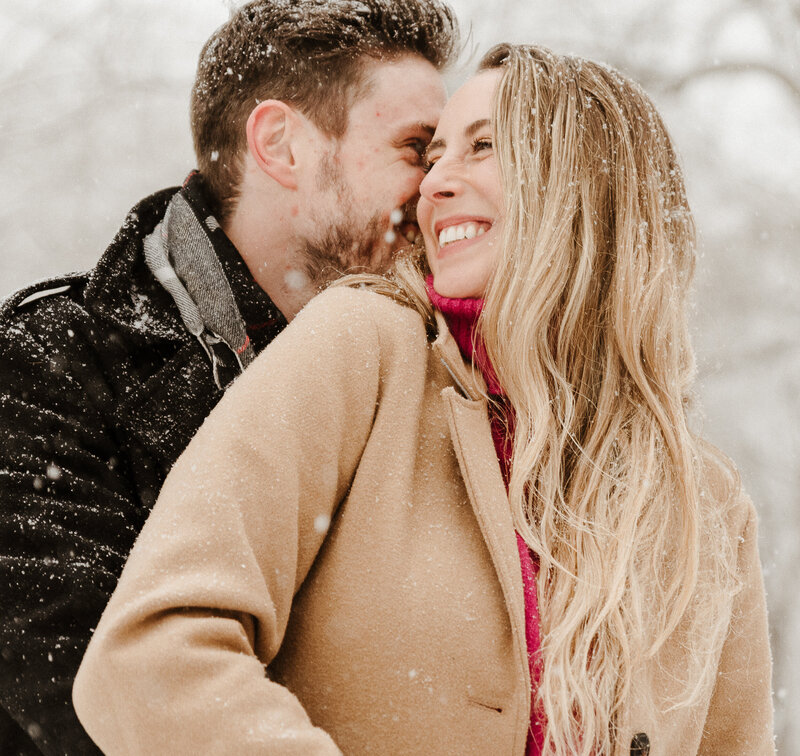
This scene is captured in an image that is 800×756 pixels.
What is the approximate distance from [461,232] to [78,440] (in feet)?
3.15

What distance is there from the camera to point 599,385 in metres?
2.13

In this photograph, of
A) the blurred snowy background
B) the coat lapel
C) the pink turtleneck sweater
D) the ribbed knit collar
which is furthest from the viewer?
the blurred snowy background

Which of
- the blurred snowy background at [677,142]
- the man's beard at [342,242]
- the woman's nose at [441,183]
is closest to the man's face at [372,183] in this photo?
the man's beard at [342,242]

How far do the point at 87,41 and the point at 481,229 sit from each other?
454 cm

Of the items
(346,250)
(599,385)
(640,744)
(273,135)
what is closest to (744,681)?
(640,744)

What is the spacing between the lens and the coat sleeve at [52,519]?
1.75 metres

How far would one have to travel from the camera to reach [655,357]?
7.04 feet

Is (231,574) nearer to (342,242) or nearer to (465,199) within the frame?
(465,199)

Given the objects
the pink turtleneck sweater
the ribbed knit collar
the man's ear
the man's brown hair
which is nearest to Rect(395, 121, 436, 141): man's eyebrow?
the man's brown hair

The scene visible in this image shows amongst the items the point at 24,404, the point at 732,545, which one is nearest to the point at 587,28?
the point at 732,545

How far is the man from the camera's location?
5.93 ft

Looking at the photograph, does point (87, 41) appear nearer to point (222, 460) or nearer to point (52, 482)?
point (52, 482)

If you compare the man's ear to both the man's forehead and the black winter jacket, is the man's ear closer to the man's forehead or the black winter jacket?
the man's forehead

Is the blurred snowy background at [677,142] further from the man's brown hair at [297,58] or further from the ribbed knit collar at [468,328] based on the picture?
the ribbed knit collar at [468,328]
